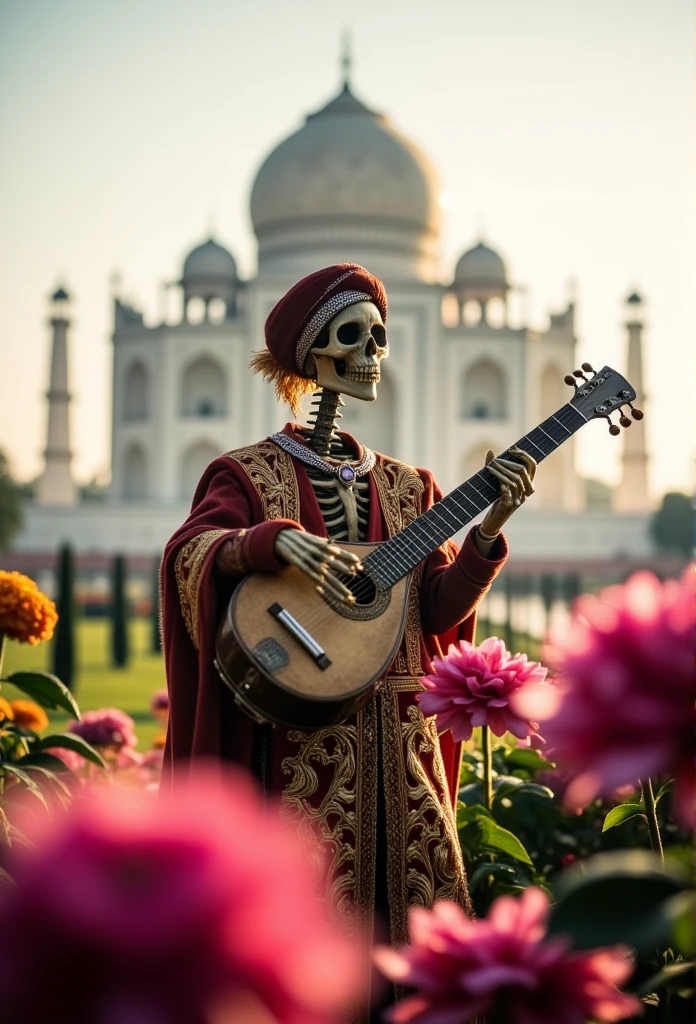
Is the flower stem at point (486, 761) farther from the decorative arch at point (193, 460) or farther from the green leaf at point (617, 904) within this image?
the decorative arch at point (193, 460)

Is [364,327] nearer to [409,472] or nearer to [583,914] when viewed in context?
[409,472]

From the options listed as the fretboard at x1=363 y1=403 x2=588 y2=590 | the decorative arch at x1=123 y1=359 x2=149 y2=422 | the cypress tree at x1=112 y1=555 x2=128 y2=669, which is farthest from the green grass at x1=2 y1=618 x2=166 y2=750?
the decorative arch at x1=123 y1=359 x2=149 y2=422

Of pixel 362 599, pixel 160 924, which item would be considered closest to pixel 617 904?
pixel 160 924

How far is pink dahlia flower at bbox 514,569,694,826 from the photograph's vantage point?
1.93 feet

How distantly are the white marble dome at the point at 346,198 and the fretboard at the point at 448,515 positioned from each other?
76.5 feet

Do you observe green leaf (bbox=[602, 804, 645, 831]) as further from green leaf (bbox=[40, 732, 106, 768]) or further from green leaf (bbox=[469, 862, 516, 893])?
green leaf (bbox=[40, 732, 106, 768])

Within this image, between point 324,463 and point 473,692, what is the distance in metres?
0.58

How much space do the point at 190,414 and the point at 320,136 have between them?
6.16m

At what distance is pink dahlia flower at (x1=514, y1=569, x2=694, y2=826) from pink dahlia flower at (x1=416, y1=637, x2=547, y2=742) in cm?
85

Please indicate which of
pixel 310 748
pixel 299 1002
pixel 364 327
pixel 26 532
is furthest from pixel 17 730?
pixel 26 532

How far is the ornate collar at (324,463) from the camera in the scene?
1.93 meters

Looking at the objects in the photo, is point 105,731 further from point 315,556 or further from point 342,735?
point 315,556

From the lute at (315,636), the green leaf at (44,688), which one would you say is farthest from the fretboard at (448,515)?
the green leaf at (44,688)

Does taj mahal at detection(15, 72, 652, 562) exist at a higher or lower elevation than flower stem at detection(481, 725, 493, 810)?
higher
